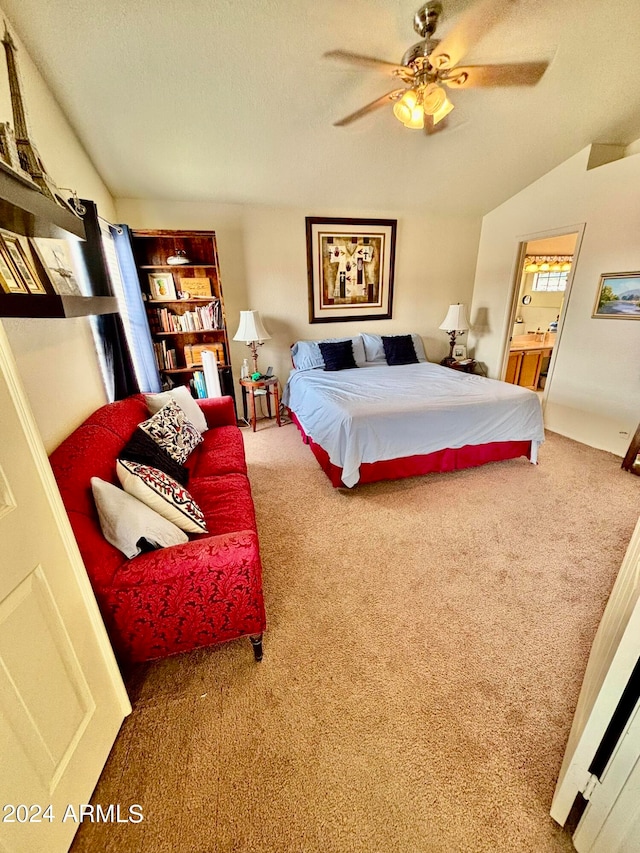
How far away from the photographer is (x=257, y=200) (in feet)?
11.3

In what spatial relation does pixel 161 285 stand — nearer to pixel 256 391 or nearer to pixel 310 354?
pixel 256 391

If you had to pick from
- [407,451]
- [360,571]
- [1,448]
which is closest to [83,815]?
[1,448]

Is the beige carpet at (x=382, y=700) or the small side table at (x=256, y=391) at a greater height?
the small side table at (x=256, y=391)

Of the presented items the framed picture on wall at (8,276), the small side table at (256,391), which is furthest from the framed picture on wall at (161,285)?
the framed picture on wall at (8,276)

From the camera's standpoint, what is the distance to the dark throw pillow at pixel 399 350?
13.1 feet

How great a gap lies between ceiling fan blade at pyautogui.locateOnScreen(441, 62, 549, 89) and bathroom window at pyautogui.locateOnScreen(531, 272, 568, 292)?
3.72m

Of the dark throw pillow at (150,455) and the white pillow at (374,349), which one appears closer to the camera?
the dark throw pillow at (150,455)

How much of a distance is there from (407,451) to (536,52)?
2.54m

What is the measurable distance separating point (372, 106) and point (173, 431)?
→ 244 centimetres

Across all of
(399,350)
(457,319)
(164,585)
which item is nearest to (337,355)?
(399,350)

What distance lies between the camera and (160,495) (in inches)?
54.7

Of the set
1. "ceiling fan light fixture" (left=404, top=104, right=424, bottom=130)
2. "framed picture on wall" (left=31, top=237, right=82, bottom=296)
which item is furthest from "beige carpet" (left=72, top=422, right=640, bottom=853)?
"ceiling fan light fixture" (left=404, top=104, right=424, bottom=130)

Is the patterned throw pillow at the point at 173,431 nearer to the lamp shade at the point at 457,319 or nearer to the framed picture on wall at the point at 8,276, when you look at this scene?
the framed picture on wall at the point at 8,276

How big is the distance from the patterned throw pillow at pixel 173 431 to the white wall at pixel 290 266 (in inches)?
68.5
